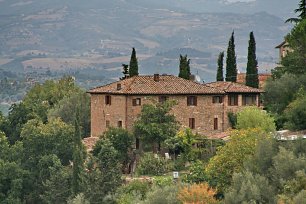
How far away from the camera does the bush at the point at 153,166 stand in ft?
153

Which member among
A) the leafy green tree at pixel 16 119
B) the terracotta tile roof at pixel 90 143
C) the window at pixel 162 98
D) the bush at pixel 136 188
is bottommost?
the bush at pixel 136 188

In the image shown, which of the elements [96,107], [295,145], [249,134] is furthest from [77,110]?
[295,145]

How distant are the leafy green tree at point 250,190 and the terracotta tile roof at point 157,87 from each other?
20405 mm

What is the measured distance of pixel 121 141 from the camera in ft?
166

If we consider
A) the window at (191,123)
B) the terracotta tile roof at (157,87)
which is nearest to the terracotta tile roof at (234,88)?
the terracotta tile roof at (157,87)

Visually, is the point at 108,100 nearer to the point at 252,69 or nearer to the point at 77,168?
the point at 77,168

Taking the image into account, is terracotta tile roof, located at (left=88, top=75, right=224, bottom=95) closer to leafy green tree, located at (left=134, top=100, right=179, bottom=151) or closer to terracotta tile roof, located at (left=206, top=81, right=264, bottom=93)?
terracotta tile roof, located at (left=206, top=81, right=264, bottom=93)

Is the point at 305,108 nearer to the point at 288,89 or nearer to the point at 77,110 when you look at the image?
the point at 288,89

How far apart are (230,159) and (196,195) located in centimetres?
510

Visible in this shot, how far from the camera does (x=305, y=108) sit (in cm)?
4406

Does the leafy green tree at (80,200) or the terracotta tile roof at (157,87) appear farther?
the terracotta tile roof at (157,87)

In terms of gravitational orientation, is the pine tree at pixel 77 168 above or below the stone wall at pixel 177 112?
below

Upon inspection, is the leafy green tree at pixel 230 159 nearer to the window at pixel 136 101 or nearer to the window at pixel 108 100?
the window at pixel 136 101

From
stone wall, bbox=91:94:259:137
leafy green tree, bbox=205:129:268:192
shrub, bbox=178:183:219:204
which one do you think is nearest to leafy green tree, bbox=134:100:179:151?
stone wall, bbox=91:94:259:137
